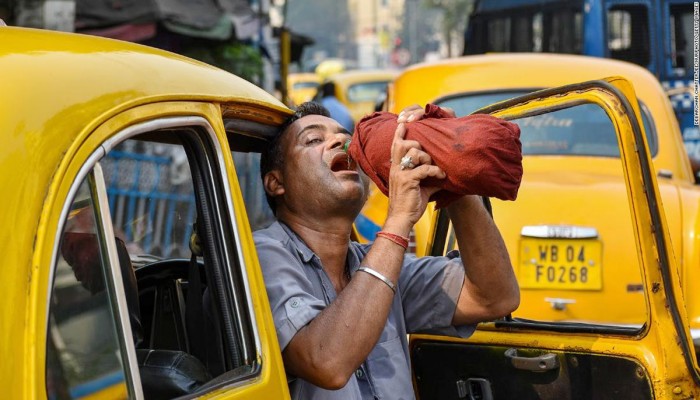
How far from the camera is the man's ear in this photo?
3.02 m

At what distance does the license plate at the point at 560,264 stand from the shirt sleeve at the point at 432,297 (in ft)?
6.36

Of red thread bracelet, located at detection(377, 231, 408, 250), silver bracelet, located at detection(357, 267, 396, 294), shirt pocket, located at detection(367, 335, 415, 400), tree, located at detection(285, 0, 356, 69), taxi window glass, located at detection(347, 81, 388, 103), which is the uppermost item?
tree, located at detection(285, 0, 356, 69)

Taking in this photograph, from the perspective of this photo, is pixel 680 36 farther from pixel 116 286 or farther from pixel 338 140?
pixel 116 286

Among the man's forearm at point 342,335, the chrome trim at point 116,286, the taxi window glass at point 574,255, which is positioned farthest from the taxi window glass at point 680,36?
the chrome trim at point 116,286

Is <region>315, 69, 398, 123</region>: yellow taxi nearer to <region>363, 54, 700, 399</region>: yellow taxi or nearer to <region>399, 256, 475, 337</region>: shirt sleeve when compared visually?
<region>363, 54, 700, 399</region>: yellow taxi

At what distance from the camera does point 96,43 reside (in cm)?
223

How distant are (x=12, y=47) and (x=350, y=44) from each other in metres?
92.5

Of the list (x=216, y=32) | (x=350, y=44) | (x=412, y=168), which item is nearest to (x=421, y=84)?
(x=412, y=168)

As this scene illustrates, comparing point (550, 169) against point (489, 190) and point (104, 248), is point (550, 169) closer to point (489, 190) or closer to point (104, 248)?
point (489, 190)

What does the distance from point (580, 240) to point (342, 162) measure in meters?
2.44

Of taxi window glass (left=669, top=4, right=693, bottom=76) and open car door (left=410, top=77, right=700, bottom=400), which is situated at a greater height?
taxi window glass (left=669, top=4, right=693, bottom=76)

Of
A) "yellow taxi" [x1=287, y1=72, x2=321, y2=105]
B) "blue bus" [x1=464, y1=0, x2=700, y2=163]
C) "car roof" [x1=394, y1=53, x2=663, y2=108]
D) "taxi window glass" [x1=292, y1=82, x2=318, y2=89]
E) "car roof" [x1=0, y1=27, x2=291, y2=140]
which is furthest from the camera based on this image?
"taxi window glass" [x1=292, y1=82, x2=318, y2=89]

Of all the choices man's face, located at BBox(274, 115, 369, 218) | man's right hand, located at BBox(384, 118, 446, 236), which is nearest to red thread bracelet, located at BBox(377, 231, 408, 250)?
man's right hand, located at BBox(384, 118, 446, 236)

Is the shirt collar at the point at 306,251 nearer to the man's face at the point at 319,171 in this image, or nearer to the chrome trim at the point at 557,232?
the man's face at the point at 319,171
